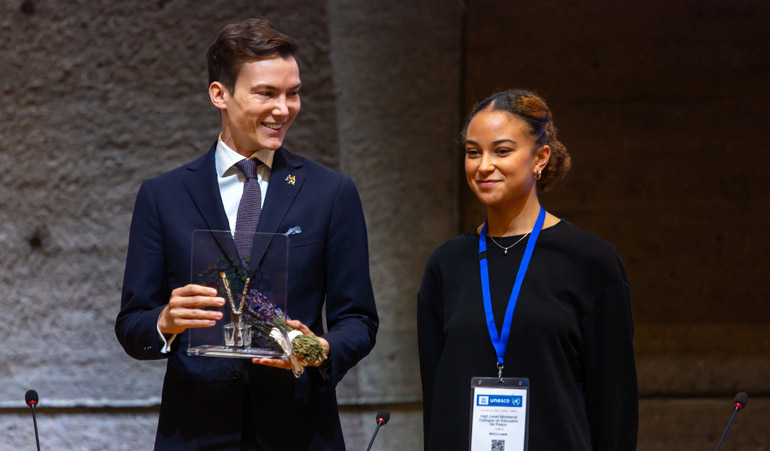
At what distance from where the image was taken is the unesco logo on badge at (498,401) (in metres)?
1.80

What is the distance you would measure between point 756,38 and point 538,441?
96.4 inches

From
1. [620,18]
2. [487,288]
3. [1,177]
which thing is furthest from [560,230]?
[1,177]

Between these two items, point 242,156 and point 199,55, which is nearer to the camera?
point 242,156

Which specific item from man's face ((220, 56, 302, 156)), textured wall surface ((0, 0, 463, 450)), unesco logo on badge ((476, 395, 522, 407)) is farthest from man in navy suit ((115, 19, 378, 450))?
textured wall surface ((0, 0, 463, 450))

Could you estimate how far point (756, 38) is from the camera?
3438 mm

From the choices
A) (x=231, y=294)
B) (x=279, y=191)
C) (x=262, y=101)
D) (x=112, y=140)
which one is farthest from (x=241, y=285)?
(x=112, y=140)

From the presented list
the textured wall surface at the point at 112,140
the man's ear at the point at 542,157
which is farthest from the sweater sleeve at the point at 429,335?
the textured wall surface at the point at 112,140

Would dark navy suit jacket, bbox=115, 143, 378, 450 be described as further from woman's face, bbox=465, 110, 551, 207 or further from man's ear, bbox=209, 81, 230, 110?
woman's face, bbox=465, 110, 551, 207

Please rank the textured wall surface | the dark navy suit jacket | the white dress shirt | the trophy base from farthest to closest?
the textured wall surface < the white dress shirt < the dark navy suit jacket < the trophy base

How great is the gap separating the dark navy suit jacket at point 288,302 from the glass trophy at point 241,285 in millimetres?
111

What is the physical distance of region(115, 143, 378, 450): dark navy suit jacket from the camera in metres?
1.75

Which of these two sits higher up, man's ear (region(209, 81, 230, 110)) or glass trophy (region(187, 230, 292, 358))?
man's ear (region(209, 81, 230, 110))

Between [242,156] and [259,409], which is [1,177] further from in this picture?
[259,409]

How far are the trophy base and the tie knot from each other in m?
0.43
